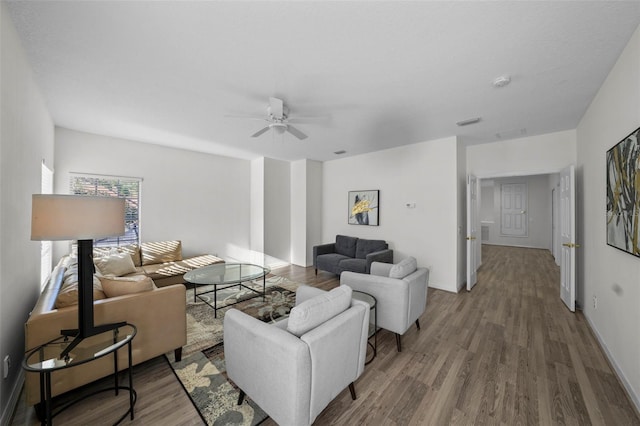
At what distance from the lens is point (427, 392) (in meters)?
1.95

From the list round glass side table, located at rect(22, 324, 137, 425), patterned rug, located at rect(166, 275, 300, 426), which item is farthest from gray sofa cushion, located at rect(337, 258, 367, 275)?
round glass side table, located at rect(22, 324, 137, 425)

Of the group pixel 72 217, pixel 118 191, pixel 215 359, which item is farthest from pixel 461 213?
pixel 118 191

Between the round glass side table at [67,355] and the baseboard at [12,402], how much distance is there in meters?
0.19

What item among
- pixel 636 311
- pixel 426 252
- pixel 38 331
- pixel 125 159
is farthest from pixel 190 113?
pixel 636 311

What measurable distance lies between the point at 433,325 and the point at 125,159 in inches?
224

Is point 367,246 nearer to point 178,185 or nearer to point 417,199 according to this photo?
point 417,199

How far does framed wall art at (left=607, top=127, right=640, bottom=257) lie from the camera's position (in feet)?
5.91

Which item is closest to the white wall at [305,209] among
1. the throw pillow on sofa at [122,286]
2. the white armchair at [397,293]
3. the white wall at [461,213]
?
the white wall at [461,213]

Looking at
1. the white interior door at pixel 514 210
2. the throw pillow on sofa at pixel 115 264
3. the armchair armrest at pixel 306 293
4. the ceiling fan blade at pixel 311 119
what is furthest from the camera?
the white interior door at pixel 514 210

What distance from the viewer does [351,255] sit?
17.8 ft

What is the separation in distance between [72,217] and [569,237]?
17.9 ft

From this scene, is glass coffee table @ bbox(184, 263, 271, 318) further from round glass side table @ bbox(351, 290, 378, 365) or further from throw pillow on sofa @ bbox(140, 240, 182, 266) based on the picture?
round glass side table @ bbox(351, 290, 378, 365)

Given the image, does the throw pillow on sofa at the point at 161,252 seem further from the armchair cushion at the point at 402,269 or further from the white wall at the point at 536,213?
the white wall at the point at 536,213

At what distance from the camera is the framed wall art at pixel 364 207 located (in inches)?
212
